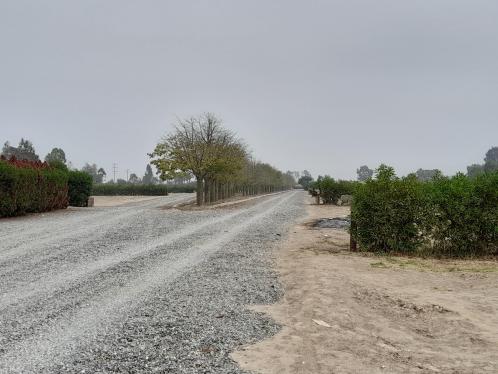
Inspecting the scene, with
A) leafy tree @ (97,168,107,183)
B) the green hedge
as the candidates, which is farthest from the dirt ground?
leafy tree @ (97,168,107,183)

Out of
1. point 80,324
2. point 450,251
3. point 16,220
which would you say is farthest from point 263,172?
point 80,324

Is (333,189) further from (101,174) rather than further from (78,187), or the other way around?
(101,174)

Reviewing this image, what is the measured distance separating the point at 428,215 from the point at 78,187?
2577cm

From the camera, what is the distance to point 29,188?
22844 mm

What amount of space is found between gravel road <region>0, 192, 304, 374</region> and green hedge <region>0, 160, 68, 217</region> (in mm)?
7450

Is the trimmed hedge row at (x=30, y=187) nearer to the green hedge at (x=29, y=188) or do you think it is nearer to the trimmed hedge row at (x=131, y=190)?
the green hedge at (x=29, y=188)

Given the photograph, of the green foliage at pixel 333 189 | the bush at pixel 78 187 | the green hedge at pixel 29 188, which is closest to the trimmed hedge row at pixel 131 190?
the green foliage at pixel 333 189

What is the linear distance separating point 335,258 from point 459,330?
17.8ft

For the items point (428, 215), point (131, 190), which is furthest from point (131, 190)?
point (428, 215)

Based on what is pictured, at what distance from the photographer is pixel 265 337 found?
5.49 meters

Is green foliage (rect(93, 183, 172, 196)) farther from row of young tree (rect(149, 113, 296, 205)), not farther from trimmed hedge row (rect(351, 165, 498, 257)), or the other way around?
trimmed hedge row (rect(351, 165, 498, 257))

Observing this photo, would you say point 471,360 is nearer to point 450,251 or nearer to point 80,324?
point 80,324

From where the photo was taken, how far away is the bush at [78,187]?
31281 millimetres

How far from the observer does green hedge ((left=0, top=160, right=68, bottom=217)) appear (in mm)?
20891
